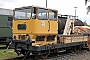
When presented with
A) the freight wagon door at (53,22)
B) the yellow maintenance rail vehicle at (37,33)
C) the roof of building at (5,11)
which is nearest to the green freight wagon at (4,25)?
the roof of building at (5,11)

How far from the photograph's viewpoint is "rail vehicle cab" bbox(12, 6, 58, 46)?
36.8ft

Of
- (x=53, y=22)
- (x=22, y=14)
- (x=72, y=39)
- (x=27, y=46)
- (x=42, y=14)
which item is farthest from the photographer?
(x=72, y=39)

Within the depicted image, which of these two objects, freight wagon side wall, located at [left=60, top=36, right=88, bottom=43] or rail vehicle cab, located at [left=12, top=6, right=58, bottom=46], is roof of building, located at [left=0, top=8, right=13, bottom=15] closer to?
rail vehicle cab, located at [left=12, top=6, right=58, bottom=46]

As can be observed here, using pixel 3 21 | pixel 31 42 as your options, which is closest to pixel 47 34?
pixel 31 42

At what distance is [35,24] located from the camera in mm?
11133

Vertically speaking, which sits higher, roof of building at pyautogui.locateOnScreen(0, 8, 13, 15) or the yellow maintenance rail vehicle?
roof of building at pyautogui.locateOnScreen(0, 8, 13, 15)

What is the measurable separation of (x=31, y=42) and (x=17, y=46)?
3.55 feet

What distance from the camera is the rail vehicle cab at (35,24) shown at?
11219mm

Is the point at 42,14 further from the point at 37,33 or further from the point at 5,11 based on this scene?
the point at 5,11

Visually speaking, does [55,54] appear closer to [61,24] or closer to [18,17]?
[61,24]

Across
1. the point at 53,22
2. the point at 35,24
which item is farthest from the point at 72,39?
the point at 35,24

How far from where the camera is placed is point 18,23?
39.3 ft

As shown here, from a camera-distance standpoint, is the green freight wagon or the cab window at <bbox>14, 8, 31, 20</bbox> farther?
the green freight wagon

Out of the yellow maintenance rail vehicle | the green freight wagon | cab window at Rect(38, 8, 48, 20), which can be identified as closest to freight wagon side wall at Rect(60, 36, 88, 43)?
the yellow maintenance rail vehicle
